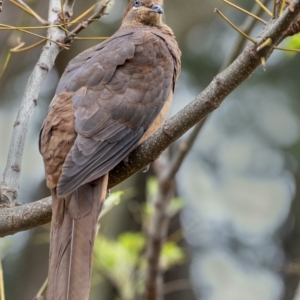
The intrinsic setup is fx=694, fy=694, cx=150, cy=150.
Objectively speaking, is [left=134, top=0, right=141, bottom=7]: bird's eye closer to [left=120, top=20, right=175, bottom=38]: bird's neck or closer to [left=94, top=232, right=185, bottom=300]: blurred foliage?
[left=120, top=20, right=175, bottom=38]: bird's neck

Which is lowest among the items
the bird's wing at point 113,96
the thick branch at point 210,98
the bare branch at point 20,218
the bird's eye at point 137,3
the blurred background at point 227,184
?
the blurred background at point 227,184

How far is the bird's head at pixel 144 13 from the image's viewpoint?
5.41m

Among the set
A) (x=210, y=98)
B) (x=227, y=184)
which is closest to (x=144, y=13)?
(x=210, y=98)

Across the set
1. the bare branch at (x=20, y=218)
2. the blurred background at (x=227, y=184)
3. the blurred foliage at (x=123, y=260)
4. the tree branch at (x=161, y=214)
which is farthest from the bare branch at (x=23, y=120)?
the blurred background at (x=227, y=184)

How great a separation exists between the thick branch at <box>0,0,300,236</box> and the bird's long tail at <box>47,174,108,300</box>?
17 cm

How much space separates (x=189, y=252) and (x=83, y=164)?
6482 mm

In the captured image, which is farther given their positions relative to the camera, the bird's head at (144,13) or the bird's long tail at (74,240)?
the bird's head at (144,13)

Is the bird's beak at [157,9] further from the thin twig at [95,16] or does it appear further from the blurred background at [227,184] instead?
the blurred background at [227,184]

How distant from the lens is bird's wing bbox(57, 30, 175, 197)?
378 cm

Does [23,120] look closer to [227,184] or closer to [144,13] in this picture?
[144,13]

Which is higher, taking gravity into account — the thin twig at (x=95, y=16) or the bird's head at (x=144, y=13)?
the thin twig at (x=95, y=16)

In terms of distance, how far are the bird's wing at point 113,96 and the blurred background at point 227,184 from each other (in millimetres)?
4316

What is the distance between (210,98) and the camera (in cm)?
328

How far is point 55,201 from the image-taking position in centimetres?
365
